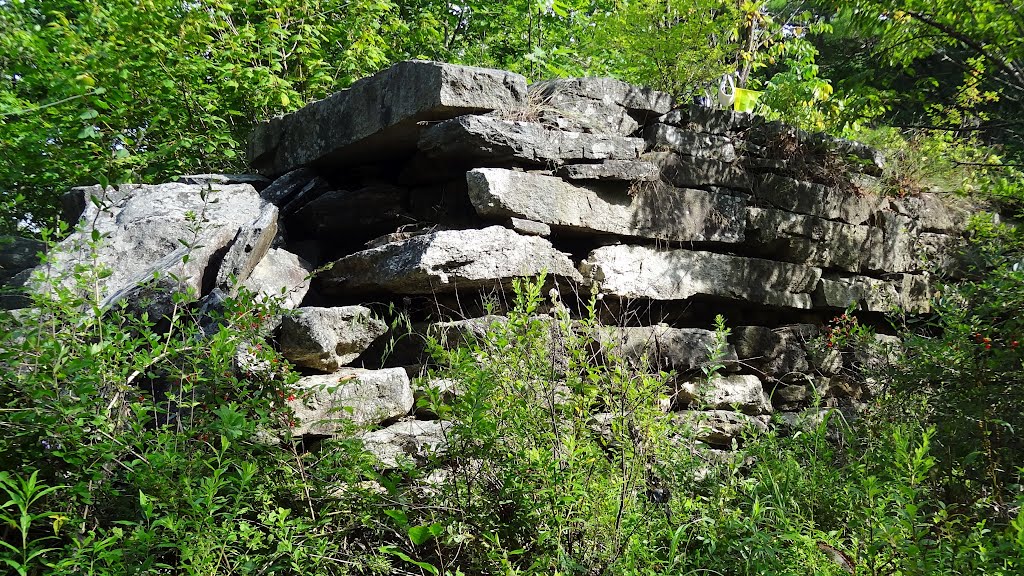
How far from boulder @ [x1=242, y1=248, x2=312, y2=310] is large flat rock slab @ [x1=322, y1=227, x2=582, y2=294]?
185 mm

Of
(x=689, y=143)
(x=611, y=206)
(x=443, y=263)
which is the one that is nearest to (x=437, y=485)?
(x=443, y=263)

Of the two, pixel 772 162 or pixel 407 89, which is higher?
pixel 407 89

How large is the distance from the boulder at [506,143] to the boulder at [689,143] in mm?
591

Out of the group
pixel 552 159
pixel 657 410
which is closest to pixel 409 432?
pixel 657 410

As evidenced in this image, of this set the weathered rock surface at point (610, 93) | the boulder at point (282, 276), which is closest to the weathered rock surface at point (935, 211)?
the weathered rock surface at point (610, 93)

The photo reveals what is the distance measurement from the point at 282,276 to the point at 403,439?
1.36 metres

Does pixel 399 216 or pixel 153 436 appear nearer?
pixel 153 436

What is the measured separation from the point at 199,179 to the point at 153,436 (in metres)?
2.81

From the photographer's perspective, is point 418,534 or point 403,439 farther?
point 403,439

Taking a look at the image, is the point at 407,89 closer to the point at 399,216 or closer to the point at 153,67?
the point at 399,216

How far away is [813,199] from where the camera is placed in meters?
5.79

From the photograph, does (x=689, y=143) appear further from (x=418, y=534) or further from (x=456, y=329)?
(x=418, y=534)

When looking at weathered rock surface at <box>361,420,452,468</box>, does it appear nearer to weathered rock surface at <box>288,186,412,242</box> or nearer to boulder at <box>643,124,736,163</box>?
weathered rock surface at <box>288,186,412,242</box>

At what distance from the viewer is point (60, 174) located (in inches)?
229
